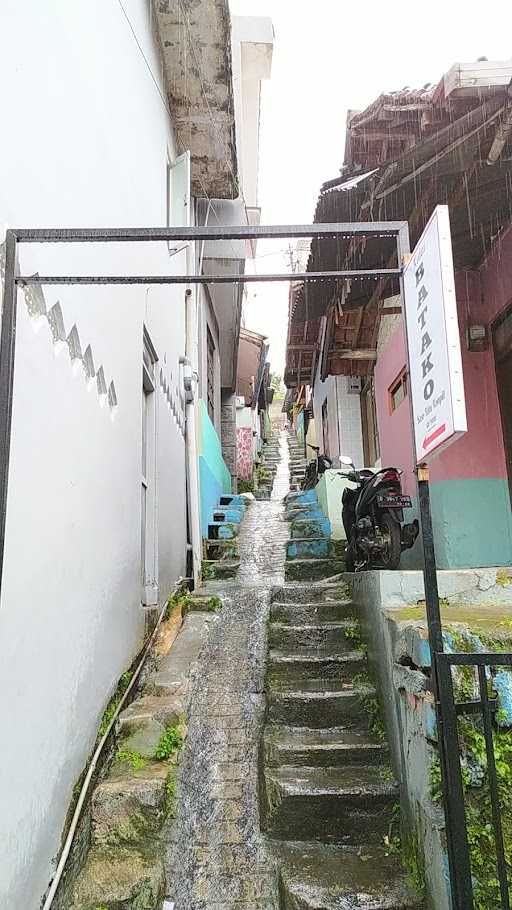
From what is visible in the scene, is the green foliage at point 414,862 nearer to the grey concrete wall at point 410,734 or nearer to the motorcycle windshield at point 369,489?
the grey concrete wall at point 410,734

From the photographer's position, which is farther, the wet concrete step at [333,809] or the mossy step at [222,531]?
the mossy step at [222,531]

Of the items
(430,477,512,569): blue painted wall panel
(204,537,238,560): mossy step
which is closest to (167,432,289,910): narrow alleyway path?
(430,477,512,569): blue painted wall panel

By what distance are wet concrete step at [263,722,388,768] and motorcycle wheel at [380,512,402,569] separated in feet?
7.41

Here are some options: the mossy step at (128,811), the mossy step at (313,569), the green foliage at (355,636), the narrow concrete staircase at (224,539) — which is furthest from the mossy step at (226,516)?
the mossy step at (128,811)

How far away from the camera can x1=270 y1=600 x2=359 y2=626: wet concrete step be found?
5.45 metres

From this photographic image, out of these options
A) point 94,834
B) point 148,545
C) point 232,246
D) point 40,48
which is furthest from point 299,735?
point 232,246

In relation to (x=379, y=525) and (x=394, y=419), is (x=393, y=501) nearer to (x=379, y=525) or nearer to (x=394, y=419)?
(x=379, y=525)

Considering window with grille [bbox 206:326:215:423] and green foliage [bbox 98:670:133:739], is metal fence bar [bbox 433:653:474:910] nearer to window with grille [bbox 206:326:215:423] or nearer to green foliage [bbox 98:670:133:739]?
green foliage [bbox 98:670:133:739]

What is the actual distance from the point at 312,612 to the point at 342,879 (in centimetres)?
254

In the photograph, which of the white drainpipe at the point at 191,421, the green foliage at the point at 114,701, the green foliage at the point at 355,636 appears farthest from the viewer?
the white drainpipe at the point at 191,421

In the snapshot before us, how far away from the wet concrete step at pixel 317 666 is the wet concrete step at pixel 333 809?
40.3 inches

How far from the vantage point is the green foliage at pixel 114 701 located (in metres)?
3.85

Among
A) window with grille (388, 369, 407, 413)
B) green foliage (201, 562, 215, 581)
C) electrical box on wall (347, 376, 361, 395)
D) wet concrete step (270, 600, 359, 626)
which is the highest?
electrical box on wall (347, 376, 361, 395)

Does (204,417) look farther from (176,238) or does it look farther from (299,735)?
(176,238)
